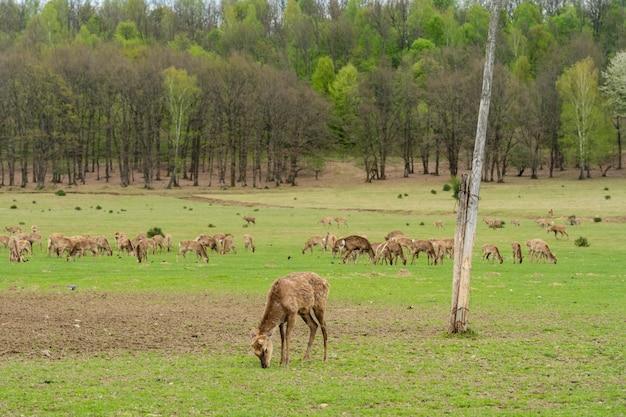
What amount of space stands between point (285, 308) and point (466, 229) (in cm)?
538

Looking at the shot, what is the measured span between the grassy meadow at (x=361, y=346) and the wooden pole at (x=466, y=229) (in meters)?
0.68

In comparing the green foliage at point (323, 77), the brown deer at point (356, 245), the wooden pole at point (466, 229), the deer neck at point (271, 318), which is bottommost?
the brown deer at point (356, 245)

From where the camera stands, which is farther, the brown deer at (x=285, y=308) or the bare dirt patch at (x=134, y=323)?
the bare dirt patch at (x=134, y=323)

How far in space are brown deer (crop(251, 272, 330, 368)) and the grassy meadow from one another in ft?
1.31

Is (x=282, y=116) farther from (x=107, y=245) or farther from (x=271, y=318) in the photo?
(x=271, y=318)

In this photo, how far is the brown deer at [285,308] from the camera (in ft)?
43.8

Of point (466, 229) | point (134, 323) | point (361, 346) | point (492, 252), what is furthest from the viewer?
point (492, 252)


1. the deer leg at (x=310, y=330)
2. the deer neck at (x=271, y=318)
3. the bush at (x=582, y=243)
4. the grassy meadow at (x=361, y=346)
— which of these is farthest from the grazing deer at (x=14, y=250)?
the bush at (x=582, y=243)

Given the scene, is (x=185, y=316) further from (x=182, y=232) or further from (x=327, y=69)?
(x=327, y=69)

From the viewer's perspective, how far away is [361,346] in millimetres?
15570

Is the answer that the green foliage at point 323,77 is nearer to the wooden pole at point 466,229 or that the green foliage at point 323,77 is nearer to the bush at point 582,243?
the bush at point 582,243

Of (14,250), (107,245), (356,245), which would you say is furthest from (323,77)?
(14,250)

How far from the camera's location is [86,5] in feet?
644

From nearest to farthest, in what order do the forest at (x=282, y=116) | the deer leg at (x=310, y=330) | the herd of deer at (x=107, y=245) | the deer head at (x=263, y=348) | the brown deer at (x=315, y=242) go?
the deer head at (x=263, y=348) → the deer leg at (x=310, y=330) → the herd of deer at (x=107, y=245) → the brown deer at (x=315, y=242) → the forest at (x=282, y=116)
